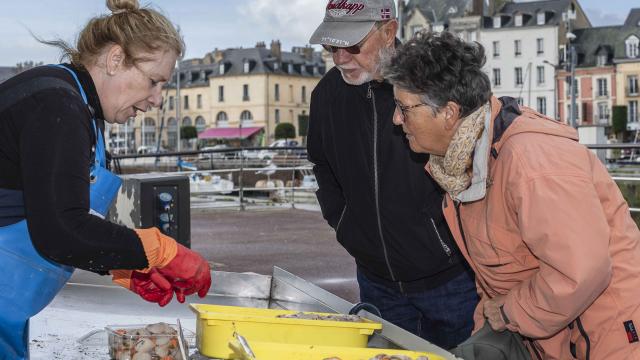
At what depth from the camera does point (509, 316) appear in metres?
2.47

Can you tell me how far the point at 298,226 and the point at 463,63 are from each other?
31.3ft

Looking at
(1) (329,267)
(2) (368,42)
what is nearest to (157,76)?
(2) (368,42)

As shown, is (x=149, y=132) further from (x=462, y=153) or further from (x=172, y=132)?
(x=462, y=153)

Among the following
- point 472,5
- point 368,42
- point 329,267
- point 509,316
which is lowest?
point 329,267

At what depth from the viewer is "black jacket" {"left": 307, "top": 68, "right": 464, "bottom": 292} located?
3.25 metres

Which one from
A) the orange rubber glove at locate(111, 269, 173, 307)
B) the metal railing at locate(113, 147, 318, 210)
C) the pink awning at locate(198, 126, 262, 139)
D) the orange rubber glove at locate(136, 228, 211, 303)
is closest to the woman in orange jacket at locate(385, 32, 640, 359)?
the orange rubber glove at locate(136, 228, 211, 303)

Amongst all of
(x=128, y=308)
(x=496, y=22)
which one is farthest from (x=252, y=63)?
(x=128, y=308)

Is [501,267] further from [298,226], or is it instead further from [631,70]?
[631,70]

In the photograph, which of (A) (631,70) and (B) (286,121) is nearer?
(A) (631,70)

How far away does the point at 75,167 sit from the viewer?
215cm

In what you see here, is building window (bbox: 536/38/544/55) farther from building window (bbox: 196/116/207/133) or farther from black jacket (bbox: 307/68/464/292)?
black jacket (bbox: 307/68/464/292)

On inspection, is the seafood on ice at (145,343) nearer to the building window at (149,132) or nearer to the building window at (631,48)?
the building window at (631,48)

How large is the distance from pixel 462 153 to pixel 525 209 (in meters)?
0.29

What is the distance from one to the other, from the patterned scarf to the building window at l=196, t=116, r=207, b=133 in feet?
273
